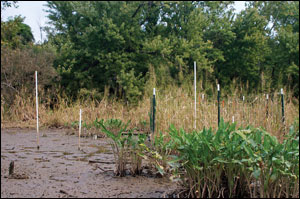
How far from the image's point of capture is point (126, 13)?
675 inches

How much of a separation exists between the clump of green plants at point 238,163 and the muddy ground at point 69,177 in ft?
1.36

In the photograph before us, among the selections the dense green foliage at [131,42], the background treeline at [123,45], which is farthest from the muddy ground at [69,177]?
the dense green foliage at [131,42]

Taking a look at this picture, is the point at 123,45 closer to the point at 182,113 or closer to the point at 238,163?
the point at 182,113

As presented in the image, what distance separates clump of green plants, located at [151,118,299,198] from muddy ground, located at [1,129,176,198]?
414mm

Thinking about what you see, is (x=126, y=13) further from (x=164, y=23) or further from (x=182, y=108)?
(x=182, y=108)

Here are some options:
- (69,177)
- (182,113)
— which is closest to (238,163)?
(69,177)

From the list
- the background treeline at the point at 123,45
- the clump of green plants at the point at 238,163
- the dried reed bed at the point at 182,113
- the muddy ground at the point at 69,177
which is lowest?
the muddy ground at the point at 69,177

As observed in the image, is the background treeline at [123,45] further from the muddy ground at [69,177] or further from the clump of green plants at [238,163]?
the clump of green plants at [238,163]

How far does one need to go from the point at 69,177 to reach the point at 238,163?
2196 millimetres

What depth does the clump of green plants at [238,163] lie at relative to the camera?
3221 millimetres

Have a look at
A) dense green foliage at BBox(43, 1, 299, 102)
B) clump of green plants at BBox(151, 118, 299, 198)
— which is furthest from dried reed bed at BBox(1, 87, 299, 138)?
dense green foliage at BBox(43, 1, 299, 102)

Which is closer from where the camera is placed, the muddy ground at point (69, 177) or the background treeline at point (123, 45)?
the muddy ground at point (69, 177)

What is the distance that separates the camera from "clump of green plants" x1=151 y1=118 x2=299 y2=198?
3.22 m

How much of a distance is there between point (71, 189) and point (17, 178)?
86 cm
